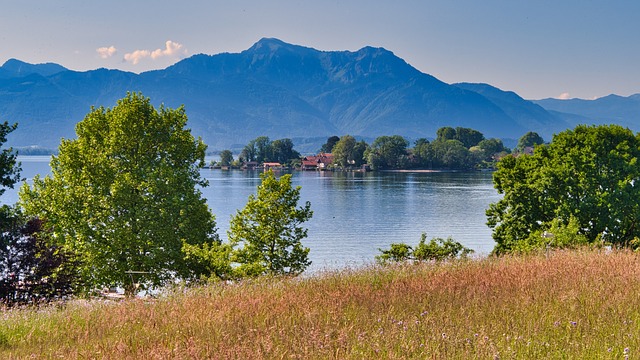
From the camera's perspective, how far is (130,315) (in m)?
7.57

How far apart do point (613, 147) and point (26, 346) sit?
4485cm

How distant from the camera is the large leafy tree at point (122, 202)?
98.6 ft

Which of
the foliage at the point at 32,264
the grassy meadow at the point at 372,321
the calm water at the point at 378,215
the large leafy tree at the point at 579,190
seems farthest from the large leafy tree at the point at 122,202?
the large leafy tree at the point at 579,190

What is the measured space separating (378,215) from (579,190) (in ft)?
187

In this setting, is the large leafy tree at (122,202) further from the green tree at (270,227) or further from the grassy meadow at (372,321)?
the grassy meadow at (372,321)

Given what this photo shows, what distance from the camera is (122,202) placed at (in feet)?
101

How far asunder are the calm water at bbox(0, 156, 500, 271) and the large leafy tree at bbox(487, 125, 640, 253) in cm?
421

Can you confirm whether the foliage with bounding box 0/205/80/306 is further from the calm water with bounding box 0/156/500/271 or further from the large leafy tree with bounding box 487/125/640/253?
the large leafy tree with bounding box 487/125/640/253

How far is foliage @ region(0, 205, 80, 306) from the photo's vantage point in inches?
1078

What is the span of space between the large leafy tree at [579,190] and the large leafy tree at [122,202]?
73.4 feet

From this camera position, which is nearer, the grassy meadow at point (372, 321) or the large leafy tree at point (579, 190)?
the grassy meadow at point (372, 321)

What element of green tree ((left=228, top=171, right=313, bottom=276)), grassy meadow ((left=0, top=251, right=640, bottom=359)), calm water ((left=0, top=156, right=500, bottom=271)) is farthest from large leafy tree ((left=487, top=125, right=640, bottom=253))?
grassy meadow ((left=0, top=251, right=640, bottom=359))

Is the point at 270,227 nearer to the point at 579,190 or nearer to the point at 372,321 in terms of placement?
the point at 579,190

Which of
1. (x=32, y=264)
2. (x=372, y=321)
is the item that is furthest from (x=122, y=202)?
(x=372, y=321)
